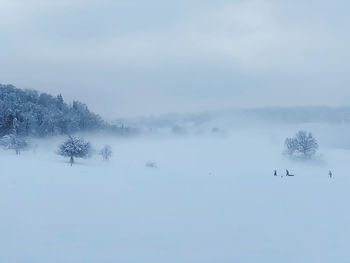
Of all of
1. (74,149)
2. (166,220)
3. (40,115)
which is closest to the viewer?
(166,220)

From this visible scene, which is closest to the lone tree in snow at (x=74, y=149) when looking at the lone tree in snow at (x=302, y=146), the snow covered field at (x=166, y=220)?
the snow covered field at (x=166, y=220)

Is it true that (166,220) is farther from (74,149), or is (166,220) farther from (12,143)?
(12,143)

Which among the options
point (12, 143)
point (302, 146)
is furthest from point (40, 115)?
point (302, 146)

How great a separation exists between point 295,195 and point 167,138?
271 feet

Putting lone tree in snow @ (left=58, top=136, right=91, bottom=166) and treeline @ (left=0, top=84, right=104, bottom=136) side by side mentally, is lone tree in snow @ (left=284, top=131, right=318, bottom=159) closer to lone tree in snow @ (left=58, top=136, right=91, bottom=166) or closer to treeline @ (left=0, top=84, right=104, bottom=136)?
lone tree in snow @ (left=58, top=136, right=91, bottom=166)

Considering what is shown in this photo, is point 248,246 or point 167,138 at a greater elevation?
point 167,138

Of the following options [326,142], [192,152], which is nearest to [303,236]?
[192,152]

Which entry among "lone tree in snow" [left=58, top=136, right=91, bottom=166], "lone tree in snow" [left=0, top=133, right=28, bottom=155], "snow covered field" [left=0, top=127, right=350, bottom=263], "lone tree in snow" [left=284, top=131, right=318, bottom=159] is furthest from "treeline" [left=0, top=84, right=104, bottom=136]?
"snow covered field" [left=0, top=127, right=350, bottom=263]

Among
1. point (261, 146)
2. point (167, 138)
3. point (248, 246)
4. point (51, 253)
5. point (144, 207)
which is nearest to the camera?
point (51, 253)

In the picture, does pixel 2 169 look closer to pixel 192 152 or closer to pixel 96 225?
pixel 96 225

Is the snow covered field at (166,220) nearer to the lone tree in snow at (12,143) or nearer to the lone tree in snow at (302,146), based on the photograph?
the lone tree in snow at (12,143)

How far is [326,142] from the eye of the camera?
11012 cm

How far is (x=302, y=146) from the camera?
69062 mm

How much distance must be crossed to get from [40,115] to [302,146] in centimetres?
4426
